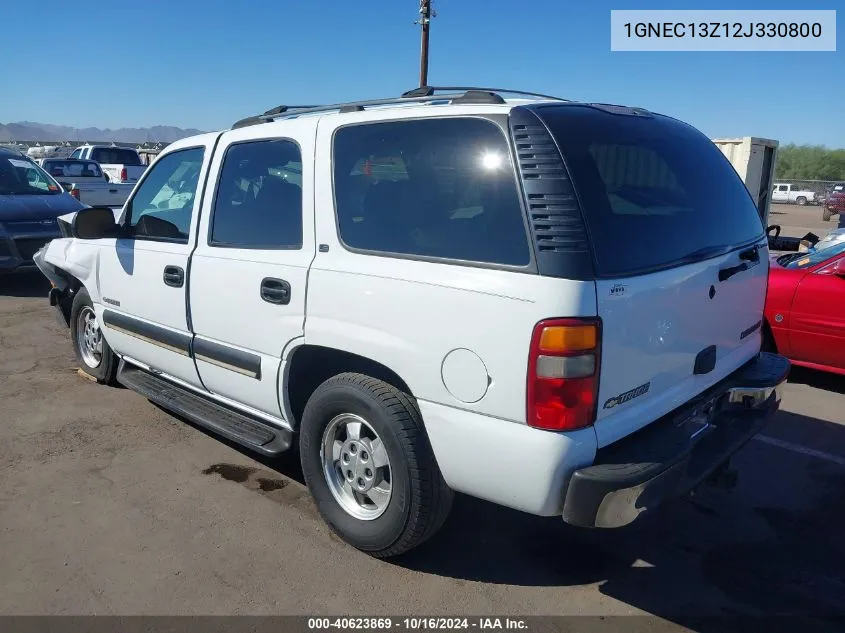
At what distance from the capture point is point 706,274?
2.87 meters

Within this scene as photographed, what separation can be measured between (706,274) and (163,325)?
3.05 m

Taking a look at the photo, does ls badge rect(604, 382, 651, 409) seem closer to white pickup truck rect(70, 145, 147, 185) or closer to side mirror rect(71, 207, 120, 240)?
side mirror rect(71, 207, 120, 240)

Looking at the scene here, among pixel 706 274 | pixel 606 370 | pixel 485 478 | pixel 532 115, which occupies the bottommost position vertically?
pixel 485 478

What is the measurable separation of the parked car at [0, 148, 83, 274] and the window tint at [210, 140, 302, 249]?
6393mm

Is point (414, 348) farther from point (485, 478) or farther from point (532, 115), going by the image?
point (532, 115)

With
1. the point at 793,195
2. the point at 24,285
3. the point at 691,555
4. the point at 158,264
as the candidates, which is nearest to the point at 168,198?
the point at 158,264

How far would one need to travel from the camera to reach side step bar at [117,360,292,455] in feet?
11.4

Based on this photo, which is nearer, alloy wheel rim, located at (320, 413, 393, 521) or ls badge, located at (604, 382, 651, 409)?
ls badge, located at (604, 382, 651, 409)

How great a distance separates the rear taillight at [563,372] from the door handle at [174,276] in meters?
2.30

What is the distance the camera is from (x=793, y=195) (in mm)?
44062

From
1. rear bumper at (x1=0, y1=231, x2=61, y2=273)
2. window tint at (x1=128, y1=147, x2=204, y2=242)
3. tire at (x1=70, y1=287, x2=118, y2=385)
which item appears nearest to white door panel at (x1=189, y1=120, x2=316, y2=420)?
window tint at (x1=128, y1=147, x2=204, y2=242)

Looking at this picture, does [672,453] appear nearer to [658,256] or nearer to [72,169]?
[658,256]

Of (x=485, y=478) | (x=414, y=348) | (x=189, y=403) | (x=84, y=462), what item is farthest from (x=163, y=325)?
(x=485, y=478)

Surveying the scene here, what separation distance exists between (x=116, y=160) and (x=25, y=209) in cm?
1292
